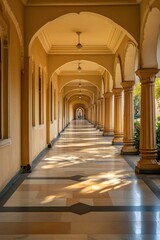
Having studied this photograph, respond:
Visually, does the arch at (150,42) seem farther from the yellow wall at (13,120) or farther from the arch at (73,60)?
the arch at (73,60)

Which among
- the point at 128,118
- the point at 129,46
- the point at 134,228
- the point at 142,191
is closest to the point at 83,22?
the point at 129,46

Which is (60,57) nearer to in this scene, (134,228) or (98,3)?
(98,3)

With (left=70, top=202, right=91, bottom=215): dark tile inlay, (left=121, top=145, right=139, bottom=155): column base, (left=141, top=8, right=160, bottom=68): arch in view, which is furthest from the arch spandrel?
(left=121, top=145, right=139, bottom=155): column base

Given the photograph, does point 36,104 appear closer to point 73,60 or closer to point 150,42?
point 73,60

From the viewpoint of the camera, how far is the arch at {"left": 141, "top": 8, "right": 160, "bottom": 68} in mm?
7948

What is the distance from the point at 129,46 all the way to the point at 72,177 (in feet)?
17.2

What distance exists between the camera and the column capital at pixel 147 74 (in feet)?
27.7

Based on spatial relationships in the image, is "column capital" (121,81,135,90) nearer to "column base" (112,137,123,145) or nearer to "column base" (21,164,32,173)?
"column base" (112,137,123,145)

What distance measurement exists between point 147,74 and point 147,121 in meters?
1.23

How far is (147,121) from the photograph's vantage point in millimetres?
8570

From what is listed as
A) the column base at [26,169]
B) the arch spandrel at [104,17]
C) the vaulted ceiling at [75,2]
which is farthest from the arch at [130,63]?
the column base at [26,169]


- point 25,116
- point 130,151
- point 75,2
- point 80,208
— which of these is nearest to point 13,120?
point 25,116

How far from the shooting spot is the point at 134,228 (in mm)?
4387

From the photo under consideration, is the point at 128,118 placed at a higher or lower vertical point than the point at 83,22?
lower
